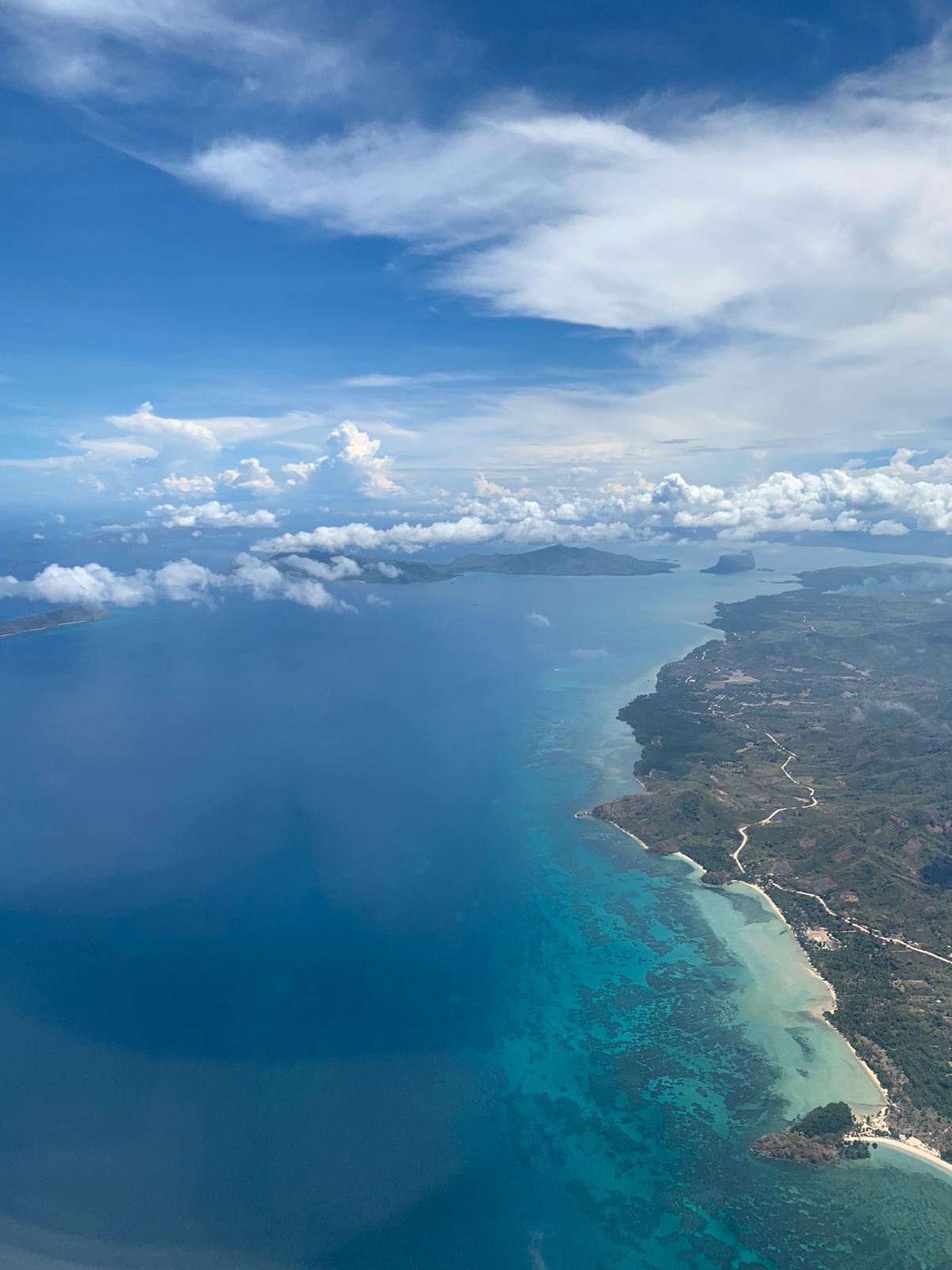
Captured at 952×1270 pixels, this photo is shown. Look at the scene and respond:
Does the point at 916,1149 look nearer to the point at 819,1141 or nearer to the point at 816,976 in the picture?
the point at 819,1141

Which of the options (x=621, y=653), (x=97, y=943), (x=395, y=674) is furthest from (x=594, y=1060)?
(x=621, y=653)

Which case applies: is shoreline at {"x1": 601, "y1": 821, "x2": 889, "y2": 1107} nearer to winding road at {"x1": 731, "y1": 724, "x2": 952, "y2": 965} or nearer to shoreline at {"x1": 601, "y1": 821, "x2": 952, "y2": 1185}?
shoreline at {"x1": 601, "y1": 821, "x2": 952, "y2": 1185}

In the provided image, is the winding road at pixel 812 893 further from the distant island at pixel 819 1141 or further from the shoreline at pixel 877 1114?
the distant island at pixel 819 1141

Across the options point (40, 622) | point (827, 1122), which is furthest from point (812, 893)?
point (40, 622)

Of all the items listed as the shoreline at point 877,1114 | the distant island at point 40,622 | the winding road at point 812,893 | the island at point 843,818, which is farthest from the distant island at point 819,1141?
the distant island at point 40,622

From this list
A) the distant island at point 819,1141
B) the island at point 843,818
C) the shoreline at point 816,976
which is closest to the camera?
the distant island at point 819,1141
